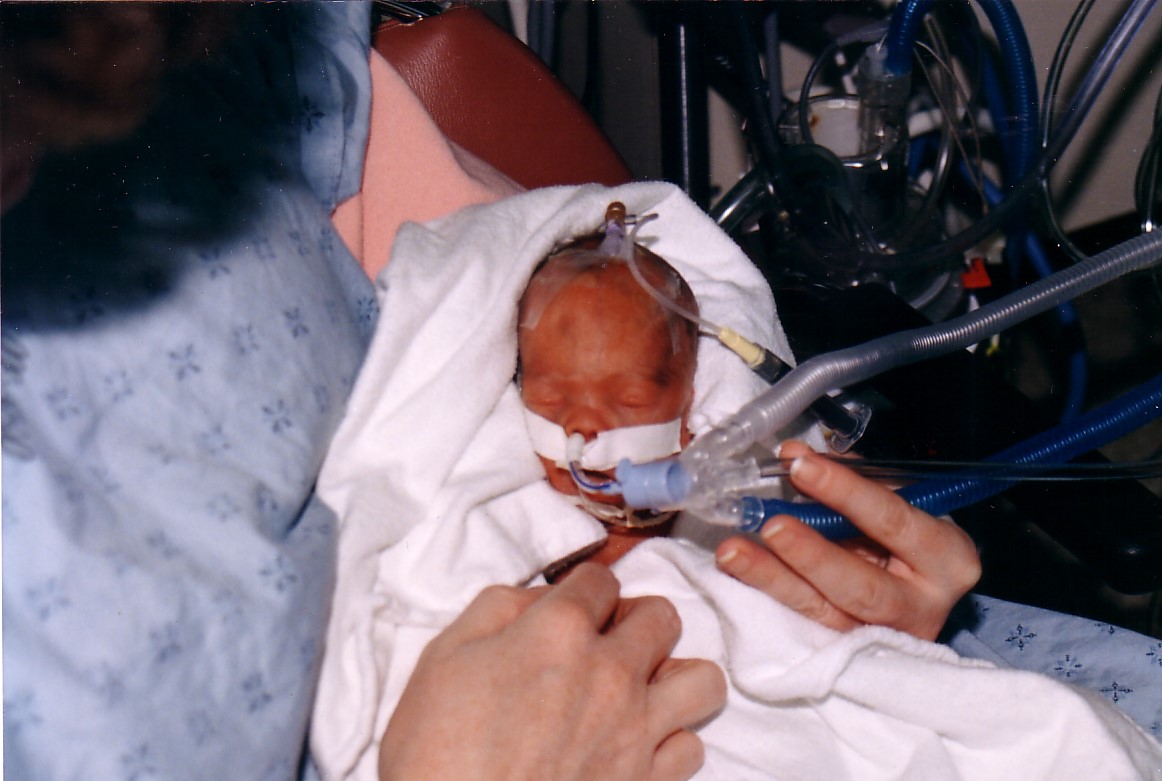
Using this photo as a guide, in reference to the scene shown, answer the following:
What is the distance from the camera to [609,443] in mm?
959

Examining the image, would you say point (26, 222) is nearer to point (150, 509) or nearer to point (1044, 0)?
point (150, 509)

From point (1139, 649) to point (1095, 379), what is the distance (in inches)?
51.2

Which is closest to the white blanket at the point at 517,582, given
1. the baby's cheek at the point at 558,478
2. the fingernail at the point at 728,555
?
the baby's cheek at the point at 558,478

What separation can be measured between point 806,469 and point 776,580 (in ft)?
0.42

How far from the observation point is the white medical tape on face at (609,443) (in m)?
0.96

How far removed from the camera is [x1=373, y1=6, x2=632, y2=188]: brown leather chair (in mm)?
1152

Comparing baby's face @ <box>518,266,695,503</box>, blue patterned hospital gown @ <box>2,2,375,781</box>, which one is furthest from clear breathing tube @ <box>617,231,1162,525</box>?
blue patterned hospital gown @ <box>2,2,375,781</box>

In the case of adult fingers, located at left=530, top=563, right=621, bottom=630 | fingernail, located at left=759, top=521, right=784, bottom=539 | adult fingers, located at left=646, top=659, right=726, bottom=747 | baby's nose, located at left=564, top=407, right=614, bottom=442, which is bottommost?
adult fingers, located at left=646, top=659, right=726, bottom=747

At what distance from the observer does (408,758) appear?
27.9 inches

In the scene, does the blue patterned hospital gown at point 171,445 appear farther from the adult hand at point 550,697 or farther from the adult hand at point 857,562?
the adult hand at point 857,562

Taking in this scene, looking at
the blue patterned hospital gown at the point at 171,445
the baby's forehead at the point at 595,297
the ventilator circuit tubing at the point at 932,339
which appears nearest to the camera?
the blue patterned hospital gown at the point at 171,445

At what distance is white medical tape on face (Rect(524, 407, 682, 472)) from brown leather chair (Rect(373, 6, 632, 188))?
16.8 inches

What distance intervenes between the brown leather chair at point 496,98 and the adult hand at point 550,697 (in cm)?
66

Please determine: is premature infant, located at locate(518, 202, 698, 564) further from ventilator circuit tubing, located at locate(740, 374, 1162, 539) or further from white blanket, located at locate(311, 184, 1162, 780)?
ventilator circuit tubing, located at locate(740, 374, 1162, 539)
